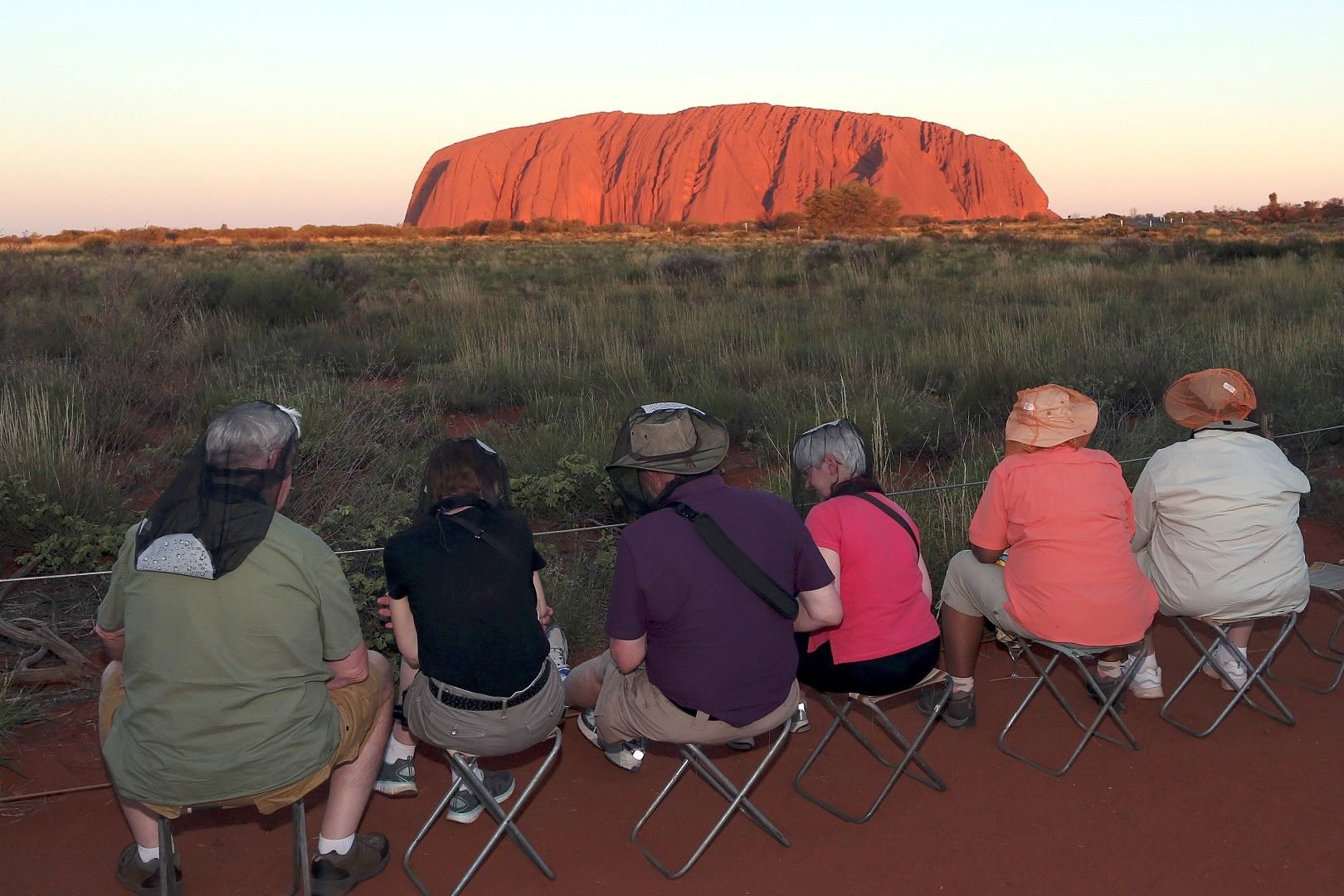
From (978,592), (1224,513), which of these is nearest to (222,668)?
(978,592)

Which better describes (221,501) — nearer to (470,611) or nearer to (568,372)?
(470,611)

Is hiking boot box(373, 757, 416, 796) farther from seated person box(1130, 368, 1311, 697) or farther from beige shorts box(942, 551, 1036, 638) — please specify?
seated person box(1130, 368, 1311, 697)

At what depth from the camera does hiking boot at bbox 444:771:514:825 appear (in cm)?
311

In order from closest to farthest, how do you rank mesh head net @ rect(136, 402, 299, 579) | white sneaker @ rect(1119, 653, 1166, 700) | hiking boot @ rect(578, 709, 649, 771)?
mesh head net @ rect(136, 402, 299, 579), hiking boot @ rect(578, 709, 649, 771), white sneaker @ rect(1119, 653, 1166, 700)

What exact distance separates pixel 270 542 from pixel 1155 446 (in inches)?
228

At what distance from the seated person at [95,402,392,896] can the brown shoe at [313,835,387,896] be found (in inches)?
13.2

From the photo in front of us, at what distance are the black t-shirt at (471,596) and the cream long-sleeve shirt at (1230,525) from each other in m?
2.27

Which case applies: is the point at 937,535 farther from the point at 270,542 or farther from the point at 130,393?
the point at 130,393

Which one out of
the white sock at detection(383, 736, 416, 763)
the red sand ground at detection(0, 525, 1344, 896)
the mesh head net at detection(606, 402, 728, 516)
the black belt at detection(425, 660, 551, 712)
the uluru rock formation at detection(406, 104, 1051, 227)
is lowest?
the red sand ground at detection(0, 525, 1344, 896)

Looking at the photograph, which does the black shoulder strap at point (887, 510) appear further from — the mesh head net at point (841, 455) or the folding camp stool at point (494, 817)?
the folding camp stool at point (494, 817)

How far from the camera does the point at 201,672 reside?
7.69 feet

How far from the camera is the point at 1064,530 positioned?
127 inches

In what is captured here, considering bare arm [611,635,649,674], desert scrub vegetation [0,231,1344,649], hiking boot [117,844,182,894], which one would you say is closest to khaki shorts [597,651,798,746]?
bare arm [611,635,649,674]

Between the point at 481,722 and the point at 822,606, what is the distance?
3.16ft
